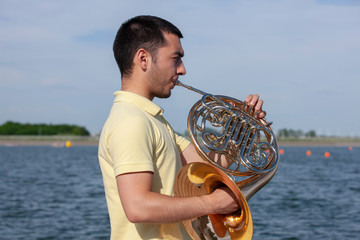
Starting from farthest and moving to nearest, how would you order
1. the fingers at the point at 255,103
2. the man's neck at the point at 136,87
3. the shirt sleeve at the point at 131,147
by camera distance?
the fingers at the point at 255,103, the man's neck at the point at 136,87, the shirt sleeve at the point at 131,147

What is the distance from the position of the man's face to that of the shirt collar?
0.07m

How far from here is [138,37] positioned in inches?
88.0

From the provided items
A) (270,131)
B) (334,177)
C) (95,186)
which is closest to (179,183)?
(270,131)

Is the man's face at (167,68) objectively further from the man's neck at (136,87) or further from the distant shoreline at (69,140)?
the distant shoreline at (69,140)

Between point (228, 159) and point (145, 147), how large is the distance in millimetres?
742

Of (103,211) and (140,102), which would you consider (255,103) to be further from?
(103,211)

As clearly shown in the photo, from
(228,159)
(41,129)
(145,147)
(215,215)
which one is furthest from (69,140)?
(145,147)

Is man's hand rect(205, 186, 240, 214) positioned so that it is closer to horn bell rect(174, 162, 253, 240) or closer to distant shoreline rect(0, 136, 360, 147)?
horn bell rect(174, 162, 253, 240)

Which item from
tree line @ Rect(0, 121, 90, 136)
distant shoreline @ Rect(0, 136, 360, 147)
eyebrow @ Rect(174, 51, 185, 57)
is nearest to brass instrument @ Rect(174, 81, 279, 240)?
eyebrow @ Rect(174, 51, 185, 57)

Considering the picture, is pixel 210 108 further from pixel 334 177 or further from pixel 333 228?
pixel 334 177

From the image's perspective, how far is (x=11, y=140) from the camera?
10850 cm

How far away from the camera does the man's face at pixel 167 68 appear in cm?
222

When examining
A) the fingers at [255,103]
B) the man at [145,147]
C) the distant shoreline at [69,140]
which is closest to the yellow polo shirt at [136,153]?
the man at [145,147]

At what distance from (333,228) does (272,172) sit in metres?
11.0
